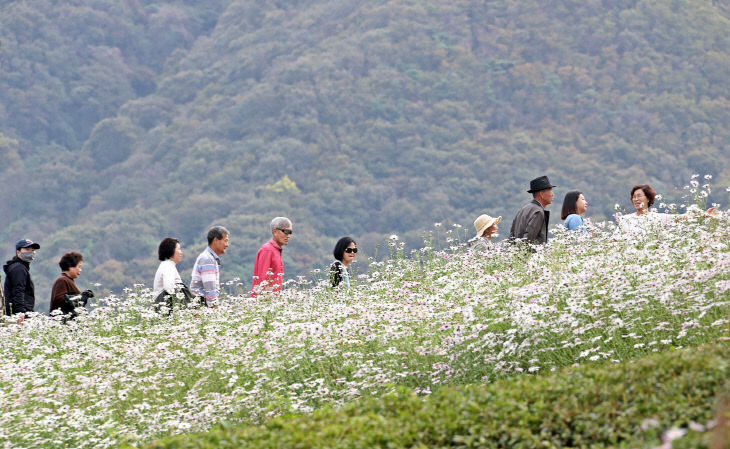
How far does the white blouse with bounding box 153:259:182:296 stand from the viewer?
32.5 ft

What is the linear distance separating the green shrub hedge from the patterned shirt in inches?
221

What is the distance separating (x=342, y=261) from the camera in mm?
10672

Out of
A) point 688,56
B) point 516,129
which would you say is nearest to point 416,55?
point 516,129

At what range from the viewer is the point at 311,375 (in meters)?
7.16

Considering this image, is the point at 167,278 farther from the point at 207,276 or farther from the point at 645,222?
the point at 645,222

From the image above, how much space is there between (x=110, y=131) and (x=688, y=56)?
53476 mm

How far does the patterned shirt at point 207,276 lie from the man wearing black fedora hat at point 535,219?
3.25 metres

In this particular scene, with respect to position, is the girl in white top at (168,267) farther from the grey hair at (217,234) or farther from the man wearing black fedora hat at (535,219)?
the man wearing black fedora hat at (535,219)

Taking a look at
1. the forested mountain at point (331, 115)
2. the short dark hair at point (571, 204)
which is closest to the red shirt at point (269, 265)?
the short dark hair at point (571, 204)

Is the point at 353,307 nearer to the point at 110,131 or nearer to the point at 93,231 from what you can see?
the point at 93,231

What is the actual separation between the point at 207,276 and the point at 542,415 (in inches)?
261

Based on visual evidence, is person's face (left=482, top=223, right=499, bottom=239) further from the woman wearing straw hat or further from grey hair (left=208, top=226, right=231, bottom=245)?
grey hair (left=208, top=226, right=231, bottom=245)

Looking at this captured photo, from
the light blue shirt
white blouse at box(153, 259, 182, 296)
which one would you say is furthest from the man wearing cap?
the light blue shirt

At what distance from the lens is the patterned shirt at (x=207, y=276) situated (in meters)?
10.3
